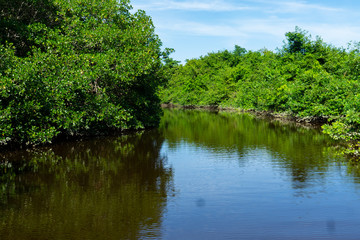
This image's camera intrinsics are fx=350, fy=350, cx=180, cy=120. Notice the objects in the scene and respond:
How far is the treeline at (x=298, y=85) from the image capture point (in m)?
29.2

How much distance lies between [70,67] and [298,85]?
24.9 m

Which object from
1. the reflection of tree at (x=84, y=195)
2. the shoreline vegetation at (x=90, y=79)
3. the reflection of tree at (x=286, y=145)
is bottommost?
the reflection of tree at (x=84, y=195)

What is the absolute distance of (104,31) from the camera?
28250mm

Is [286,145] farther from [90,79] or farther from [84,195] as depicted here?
[84,195]

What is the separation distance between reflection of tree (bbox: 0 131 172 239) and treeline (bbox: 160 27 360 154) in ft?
40.9

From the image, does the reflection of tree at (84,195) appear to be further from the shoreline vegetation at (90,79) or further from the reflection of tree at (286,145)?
the reflection of tree at (286,145)

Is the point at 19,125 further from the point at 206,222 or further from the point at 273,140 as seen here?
the point at 273,140

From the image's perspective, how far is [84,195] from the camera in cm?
1285

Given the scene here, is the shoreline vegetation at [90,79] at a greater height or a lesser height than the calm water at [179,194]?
greater

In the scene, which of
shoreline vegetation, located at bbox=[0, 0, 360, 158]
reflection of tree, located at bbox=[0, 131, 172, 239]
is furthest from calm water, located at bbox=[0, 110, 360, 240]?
shoreline vegetation, located at bbox=[0, 0, 360, 158]

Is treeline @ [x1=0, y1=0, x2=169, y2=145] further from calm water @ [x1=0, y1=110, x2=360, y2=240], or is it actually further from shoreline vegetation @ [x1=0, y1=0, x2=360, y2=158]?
calm water @ [x1=0, y1=110, x2=360, y2=240]

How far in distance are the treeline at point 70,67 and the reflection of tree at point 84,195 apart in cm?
259

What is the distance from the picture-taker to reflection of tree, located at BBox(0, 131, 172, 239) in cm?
962

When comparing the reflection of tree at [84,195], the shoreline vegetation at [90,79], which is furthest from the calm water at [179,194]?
the shoreline vegetation at [90,79]
